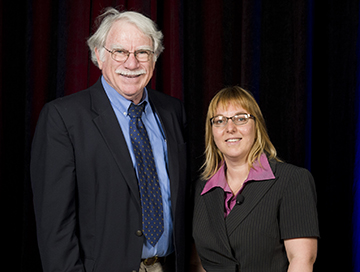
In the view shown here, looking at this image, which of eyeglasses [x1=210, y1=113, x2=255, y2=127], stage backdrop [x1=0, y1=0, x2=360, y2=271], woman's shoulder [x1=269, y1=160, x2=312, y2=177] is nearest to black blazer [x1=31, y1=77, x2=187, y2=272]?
eyeglasses [x1=210, y1=113, x2=255, y2=127]

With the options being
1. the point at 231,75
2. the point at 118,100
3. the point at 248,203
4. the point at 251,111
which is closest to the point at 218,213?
the point at 248,203

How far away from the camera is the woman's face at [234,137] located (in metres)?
1.54

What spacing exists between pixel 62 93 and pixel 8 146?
36 centimetres

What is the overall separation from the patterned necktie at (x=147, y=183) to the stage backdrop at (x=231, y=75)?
669mm

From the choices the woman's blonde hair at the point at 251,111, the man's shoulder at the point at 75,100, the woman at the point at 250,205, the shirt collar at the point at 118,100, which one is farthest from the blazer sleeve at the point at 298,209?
the man's shoulder at the point at 75,100

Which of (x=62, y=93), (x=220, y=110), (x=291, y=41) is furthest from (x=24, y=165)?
(x=291, y=41)

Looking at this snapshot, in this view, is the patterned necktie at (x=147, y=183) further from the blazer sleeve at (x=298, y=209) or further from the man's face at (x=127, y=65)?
the blazer sleeve at (x=298, y=209)

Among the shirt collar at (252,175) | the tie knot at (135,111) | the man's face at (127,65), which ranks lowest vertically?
the shirt collar at (252,175)

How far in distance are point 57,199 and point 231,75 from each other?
120 centimetres

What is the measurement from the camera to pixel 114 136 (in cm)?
142

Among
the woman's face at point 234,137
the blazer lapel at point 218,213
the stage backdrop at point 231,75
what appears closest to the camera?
the blazer lapel at point 218,213

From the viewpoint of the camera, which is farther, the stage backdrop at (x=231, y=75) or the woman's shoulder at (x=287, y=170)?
the stage backdrop at (x=231, y=75)

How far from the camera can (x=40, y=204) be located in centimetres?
136

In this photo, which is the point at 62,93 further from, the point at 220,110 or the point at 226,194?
the point at 226,194
